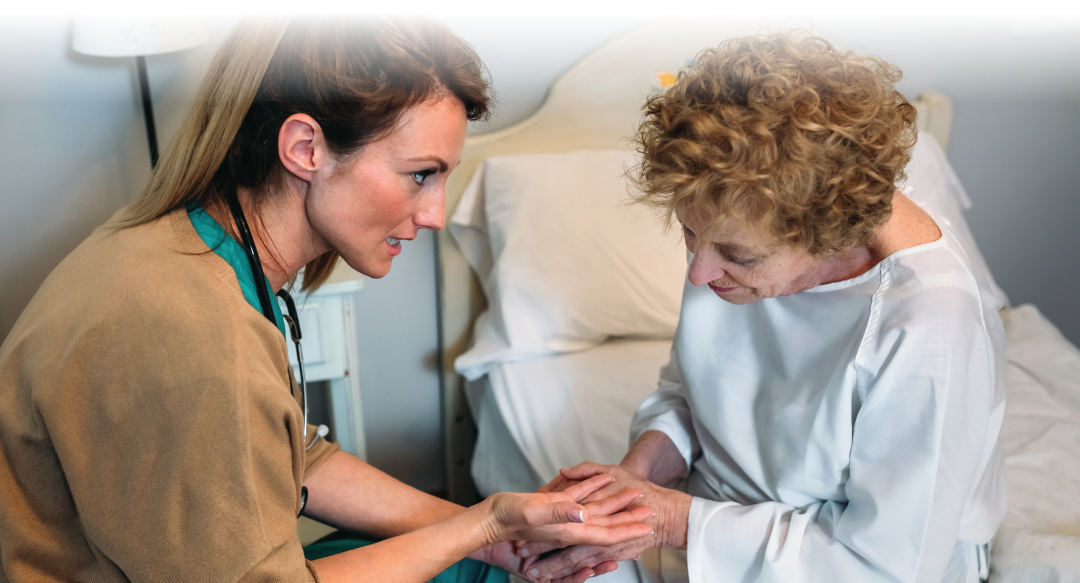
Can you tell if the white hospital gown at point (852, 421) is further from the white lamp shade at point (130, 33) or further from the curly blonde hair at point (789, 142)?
the white lamp shade at point (130, 33)

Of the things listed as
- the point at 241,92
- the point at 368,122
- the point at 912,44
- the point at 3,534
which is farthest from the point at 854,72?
the point at 912,44

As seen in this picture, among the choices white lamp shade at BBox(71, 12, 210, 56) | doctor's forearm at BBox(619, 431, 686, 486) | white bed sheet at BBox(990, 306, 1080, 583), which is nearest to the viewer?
white bed sheet at BBox(990, 306, 1080, 583)

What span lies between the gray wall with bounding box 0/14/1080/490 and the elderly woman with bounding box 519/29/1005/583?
2.83ft

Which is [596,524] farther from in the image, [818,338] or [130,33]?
[130,33]

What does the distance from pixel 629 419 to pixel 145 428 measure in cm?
90

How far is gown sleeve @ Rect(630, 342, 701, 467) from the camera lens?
123 cm

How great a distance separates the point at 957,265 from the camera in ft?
3.05

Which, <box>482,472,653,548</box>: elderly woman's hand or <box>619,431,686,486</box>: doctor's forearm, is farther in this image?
<box>619,431,686,486</box>: doctor's forearm

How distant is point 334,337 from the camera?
5.00ft

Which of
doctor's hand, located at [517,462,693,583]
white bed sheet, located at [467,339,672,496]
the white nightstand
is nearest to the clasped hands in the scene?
doctor's hand, located at [517,462,693,583]

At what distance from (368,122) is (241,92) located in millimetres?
145

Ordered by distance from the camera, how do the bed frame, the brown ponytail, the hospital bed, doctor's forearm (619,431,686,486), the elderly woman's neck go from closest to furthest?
1. the brown ponytail
2. the elderly woman's neck
3. doctor's forearm (619,431,686,486)
4. the hospital bed
5. the bed frame

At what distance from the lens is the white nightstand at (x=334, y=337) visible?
1.48 meters

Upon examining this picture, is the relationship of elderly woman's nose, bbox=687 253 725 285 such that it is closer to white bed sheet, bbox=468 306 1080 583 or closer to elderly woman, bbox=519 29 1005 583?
elderly woman, bbox=519 29 1005 583
